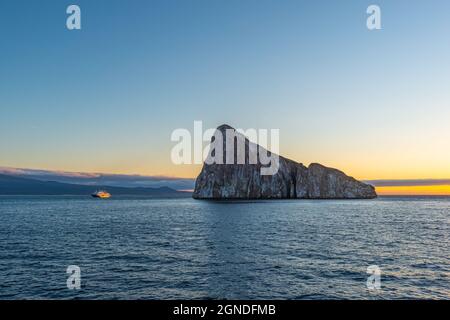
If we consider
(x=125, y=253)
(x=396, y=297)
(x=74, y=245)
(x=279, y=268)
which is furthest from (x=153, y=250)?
(x=396, y=297)

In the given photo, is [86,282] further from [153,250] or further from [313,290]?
[313,290]

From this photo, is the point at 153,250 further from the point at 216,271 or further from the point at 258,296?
the point at 258,296

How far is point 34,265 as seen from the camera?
116ft

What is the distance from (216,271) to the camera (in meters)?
32.4

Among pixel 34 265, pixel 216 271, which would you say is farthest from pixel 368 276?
pixel 34 265

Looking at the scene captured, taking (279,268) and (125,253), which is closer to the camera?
(279,268)
